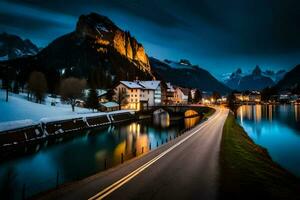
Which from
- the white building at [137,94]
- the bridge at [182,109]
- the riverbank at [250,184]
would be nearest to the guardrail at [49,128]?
the white building at [137,94]

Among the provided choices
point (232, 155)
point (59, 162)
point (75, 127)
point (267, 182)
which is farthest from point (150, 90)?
point (267, 182)

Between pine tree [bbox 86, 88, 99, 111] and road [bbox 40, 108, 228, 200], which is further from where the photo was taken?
pine tree [bbox 86, 88, 99, 111]

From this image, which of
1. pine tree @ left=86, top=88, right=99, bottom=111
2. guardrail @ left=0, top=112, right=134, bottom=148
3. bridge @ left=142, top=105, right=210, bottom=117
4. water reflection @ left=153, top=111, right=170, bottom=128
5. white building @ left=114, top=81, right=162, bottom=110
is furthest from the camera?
white building @ left=114, top=81, right=162, bottom=110

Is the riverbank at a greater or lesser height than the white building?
lesser

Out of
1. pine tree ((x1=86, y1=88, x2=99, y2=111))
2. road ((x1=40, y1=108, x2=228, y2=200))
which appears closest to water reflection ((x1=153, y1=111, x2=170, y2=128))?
pine tree ((x1=86, y1=88, x2=99, y2=111))

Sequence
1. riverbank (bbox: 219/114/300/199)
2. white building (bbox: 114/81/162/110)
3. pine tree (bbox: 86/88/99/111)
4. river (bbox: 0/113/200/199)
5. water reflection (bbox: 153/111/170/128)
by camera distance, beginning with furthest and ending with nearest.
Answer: white building (bbox: 114/81/162/110) < pine tree (bbox: 86/88/99/111) < water reflection (bbox: 153/111/170/128) < river (bbox: 0/113/200/199) < riverbank (bbox: 219/114/300/199)

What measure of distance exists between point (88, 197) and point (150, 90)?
14353 cm

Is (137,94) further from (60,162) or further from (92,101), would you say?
(60,162)

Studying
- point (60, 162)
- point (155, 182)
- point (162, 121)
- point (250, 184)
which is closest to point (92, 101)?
point (162, 121)

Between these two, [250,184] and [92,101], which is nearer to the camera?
[250,184]

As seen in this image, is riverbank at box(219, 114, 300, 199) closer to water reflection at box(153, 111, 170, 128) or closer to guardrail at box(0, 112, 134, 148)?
guardrail at box(0, 112, 134, 148)

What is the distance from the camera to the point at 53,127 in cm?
6919

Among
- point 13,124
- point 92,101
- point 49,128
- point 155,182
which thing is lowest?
point 49,128

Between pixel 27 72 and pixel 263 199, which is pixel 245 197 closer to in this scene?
pixel 263 199
